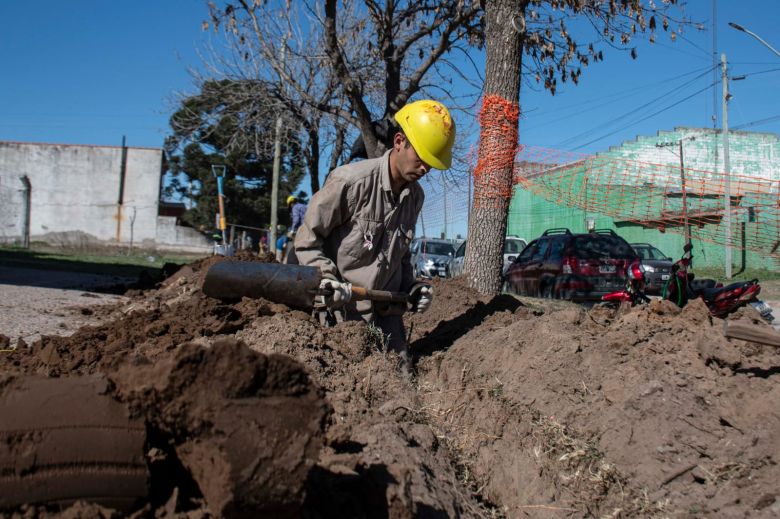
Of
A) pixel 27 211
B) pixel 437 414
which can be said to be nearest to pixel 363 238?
pixel 437 414

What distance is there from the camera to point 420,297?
4977 millimetres

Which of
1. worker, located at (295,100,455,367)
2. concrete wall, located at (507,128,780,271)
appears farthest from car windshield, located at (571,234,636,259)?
concrete wall, located at (507,128,780,271)

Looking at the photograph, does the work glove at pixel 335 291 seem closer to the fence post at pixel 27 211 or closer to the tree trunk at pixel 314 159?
the tree trunk at pixel 314 159

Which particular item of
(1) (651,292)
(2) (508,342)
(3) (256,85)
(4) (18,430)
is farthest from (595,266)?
(4) (18,430)

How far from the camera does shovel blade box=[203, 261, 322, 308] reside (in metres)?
4.18

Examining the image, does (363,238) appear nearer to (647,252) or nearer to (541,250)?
(541,250)

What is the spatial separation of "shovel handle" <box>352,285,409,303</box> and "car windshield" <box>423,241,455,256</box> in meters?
17.0

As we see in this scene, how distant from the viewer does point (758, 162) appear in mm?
33375

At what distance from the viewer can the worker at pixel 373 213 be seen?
4371 millimetres

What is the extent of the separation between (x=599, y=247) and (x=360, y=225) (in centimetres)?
794

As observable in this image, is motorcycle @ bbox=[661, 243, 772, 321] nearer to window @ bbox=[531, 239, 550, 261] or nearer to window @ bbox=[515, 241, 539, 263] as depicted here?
window @ bbox=[531, 239, 550, 261]

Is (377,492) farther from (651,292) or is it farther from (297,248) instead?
(651,292)

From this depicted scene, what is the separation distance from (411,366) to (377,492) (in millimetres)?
2906

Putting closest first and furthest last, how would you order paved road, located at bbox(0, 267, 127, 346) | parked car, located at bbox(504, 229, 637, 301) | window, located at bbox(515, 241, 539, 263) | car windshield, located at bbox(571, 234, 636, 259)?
paved road, located at bbox(0, 267, 127, 346) → parked car, located at bbox(504, 229, 637, 301) → car windshield, located at bbox(571, 234, 636, 259) → window, located at bbox(515, 241, 539, 263)
